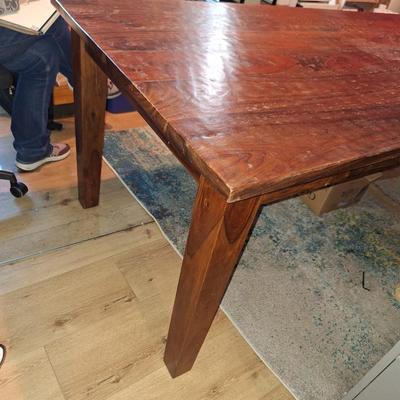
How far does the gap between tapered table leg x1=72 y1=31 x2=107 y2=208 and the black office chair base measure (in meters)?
0.23

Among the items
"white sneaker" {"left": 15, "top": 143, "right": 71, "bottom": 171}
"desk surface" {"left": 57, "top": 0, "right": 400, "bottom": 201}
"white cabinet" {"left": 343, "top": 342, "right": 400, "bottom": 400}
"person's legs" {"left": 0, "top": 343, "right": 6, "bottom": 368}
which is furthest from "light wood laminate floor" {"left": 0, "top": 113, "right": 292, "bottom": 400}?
"desk surface" {"left": 57, "top": 0, "right": 400, "bottom": 201}

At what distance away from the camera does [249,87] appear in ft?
2.60

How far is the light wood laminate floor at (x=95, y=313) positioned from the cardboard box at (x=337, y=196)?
0.75 m

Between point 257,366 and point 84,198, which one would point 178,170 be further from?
point 257,366

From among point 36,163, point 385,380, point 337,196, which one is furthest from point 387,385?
point 36,163

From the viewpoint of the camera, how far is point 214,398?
104 cm

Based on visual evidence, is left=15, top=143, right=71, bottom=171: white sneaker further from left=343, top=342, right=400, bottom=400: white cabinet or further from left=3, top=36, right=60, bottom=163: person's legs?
left=343, top=342, right=400, bottom=400: white cabinet

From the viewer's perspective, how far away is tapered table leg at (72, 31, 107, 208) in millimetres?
1098

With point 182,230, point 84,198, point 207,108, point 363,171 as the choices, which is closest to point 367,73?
point 363,171

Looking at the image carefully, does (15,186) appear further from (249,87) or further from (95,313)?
(249,87)

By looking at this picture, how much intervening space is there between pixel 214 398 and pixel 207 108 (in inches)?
33.0

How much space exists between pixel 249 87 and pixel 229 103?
0.34 feet

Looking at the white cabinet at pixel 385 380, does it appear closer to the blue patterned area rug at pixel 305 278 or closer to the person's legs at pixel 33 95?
the blue patterned area rug at pixel 305 278

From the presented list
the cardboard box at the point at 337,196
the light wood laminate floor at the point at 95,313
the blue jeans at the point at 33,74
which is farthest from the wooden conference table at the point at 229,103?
the cardboard box at the point at 337,196
